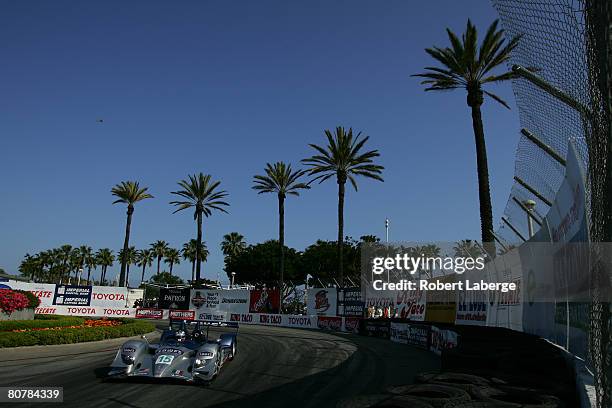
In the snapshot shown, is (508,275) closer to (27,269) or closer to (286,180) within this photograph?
(286,180)

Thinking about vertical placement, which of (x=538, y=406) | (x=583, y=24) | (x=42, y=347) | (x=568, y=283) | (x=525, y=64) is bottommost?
(x=42, y=347)

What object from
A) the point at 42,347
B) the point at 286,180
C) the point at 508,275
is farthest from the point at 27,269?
the point at 508,275

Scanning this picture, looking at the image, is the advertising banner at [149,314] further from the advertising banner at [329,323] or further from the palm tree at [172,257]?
the palm tree at [172,257]

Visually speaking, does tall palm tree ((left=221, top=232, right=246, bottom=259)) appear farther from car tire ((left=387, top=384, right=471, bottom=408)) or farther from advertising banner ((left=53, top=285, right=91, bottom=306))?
car tire ((left=387, top=384, right=471, bottom=408))

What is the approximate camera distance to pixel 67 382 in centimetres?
982

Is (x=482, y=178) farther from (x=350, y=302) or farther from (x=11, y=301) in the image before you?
(x=11, y=301)

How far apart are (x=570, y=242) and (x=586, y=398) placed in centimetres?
248

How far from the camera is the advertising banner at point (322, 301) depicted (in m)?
35.7

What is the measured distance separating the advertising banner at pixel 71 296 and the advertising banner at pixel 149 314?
4.44 meters

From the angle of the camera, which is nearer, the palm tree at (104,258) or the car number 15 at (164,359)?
the car number 15 at (164,359)

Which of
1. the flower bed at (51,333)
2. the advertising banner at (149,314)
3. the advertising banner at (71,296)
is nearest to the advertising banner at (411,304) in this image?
the flower bed at (51,333)

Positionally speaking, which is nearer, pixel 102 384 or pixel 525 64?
pixel 525 64

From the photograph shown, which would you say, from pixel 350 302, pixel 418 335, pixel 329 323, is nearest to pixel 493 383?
pixel 418 335

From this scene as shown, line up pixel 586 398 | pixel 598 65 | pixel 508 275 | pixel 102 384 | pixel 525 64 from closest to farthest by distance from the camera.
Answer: pixel 598 65, pixel 525 64, pixel 586 398, pixel 102 384, pixel 508 275
